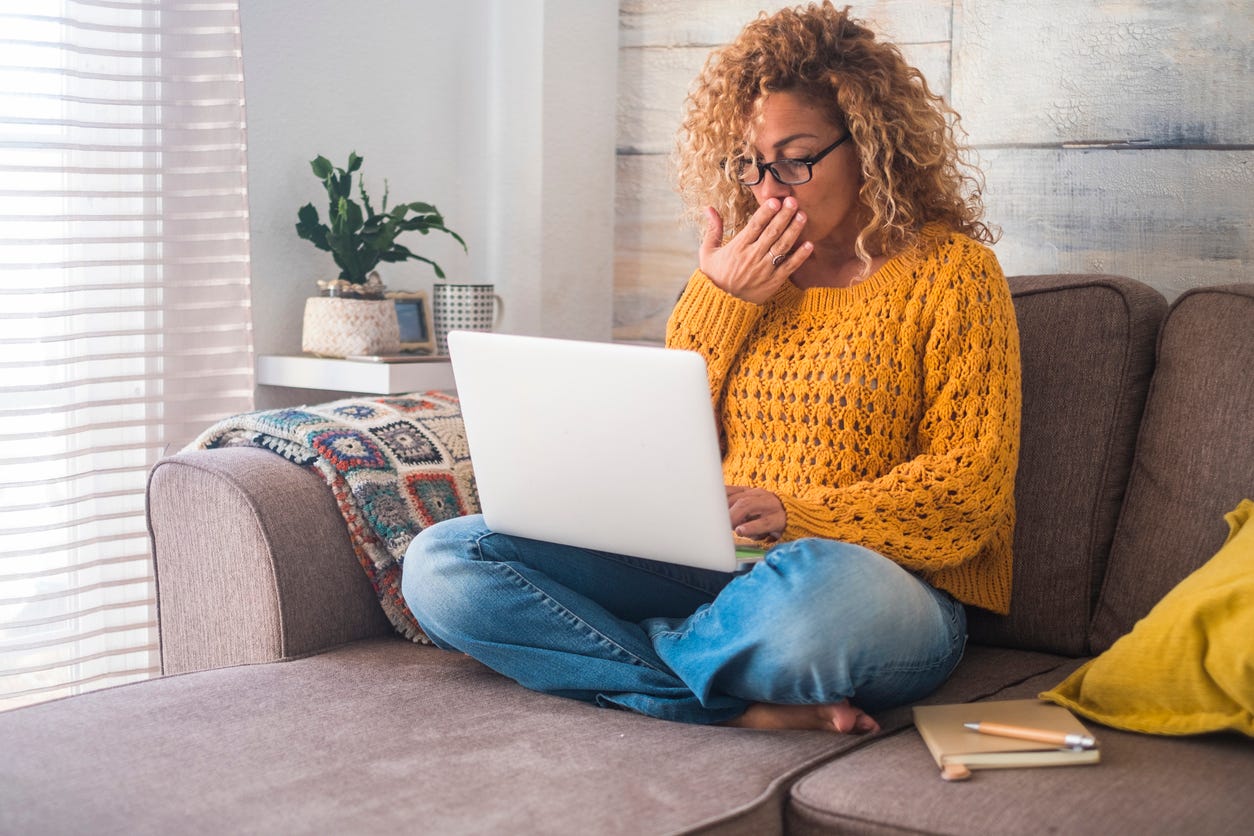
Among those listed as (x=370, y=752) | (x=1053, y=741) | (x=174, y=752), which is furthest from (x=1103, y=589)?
(x=174, y=752)

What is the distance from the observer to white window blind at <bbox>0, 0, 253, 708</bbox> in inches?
76.6

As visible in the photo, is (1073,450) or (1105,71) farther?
(1105,71)

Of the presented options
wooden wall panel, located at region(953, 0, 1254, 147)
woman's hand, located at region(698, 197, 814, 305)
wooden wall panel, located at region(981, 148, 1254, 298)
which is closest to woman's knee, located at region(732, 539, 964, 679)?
woman's hand, located at region(698, 197, 814, 305)

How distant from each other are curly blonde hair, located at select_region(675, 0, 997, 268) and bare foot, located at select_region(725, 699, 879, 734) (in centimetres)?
57

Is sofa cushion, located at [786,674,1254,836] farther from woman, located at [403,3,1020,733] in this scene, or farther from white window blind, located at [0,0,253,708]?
white window blind, located at [0,0,253,708]

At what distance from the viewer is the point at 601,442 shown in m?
1.35

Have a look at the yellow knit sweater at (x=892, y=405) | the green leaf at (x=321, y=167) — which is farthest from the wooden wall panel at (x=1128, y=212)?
the green leaf at (x=321, y=167)

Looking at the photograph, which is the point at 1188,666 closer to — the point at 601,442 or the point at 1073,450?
the point at 1073,450

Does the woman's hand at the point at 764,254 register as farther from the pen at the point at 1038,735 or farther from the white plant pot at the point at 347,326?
the white plant pot at the point at 347,326

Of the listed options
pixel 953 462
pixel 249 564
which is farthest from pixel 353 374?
pixel 953 462

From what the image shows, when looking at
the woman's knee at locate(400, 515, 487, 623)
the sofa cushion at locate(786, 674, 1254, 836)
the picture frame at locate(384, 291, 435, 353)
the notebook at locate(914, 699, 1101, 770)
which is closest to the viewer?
the sofa cushion at locate(786, 674, 1254, 836)

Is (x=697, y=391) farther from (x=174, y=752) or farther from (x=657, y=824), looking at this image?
(x=174, y=752)

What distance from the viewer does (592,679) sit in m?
1.50

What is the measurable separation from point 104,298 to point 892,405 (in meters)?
1.24
